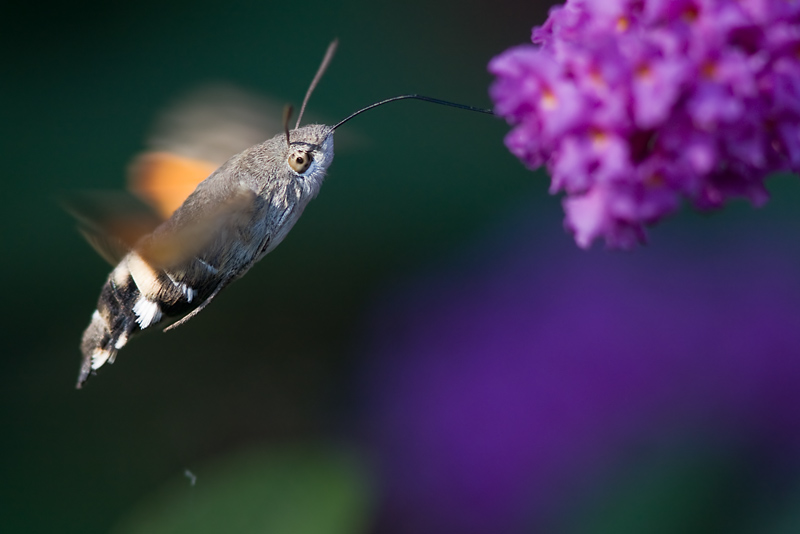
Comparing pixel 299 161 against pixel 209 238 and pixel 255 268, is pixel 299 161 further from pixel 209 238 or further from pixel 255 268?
pixel 255 268

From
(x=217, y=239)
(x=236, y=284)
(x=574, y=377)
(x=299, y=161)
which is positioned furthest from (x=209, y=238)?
(x=236, y=284)

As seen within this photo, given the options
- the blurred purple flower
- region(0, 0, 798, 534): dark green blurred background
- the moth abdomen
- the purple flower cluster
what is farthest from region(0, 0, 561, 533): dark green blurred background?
the purple flower cluster

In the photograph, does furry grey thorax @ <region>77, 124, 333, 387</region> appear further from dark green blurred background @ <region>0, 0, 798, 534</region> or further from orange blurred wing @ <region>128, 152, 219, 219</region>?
dark green blurred background @ <region>0, 0, 798, 534</region>

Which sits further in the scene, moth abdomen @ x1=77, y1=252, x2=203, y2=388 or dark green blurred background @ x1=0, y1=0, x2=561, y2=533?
dark green blurred background @ x1=0, y1=0, x2=561, y2=533

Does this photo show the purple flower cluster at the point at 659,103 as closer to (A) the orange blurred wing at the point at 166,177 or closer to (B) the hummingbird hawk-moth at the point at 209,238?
(B) the hummingbird hawk-moth at the point at 209,238

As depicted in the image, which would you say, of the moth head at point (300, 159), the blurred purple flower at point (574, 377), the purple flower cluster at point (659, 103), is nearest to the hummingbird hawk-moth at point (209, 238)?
the moth head at point (300, 159)

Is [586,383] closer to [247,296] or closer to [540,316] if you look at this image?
[540,316]

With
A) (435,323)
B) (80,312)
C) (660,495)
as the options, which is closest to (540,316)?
(435,323)

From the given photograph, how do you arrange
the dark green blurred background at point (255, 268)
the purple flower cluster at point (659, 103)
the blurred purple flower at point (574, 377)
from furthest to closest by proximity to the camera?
the dark green blurred background at point (255, 268) → the blurred purple flower at point (574, 377) → the purple flower cluster at point (659, 103)
